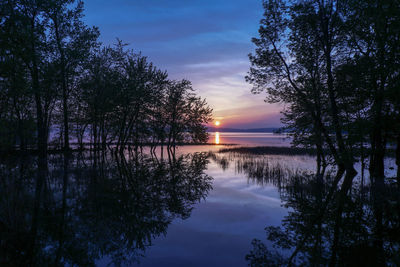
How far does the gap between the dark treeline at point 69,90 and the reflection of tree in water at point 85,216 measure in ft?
27.5

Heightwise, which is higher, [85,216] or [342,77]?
[342,77]

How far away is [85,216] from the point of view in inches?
400

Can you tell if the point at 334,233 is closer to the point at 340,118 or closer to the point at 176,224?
the point at 176,224

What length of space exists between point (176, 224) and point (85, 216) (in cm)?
403

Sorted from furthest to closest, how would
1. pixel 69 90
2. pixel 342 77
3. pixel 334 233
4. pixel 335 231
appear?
1. pixel 69 90
2. pixel 342 77
3. pixel 335 231
4. pixel 334 233

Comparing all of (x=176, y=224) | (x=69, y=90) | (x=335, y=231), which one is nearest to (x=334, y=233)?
(x=335, y=231)

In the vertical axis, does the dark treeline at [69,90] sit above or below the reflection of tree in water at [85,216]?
above

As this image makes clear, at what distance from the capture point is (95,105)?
39.9 m

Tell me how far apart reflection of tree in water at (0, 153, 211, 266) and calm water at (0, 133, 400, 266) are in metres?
0.04

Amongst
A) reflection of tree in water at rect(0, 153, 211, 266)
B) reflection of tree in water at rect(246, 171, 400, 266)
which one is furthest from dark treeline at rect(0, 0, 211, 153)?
reflection of tree in water at rect(246, 171, 400, 266)

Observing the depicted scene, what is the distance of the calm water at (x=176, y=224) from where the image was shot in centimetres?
715

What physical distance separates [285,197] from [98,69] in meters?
37.6

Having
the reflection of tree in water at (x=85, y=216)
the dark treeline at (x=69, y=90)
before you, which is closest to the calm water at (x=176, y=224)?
the reflection of tree in water at (x=85, y=216)

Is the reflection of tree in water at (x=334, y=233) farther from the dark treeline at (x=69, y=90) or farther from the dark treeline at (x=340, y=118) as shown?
the dark treeline at (x=69, y=90)
